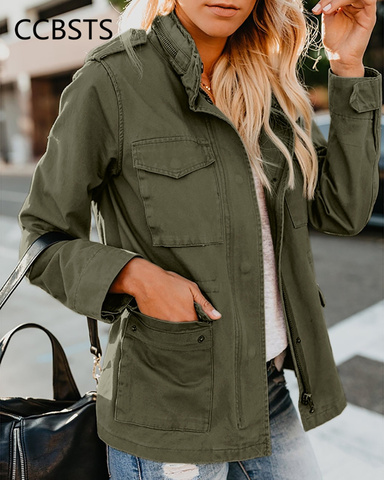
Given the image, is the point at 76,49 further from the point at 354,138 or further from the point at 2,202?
the point at 354,138

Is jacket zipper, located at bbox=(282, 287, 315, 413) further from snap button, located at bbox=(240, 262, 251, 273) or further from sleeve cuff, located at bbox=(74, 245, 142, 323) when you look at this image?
sleeve cuff, located at bbox=(74, 245, 142, 323)

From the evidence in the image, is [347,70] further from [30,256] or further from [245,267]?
[30,256]

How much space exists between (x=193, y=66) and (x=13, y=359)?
3355 mm

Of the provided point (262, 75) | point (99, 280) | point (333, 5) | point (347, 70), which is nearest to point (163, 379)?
point (99, 280)

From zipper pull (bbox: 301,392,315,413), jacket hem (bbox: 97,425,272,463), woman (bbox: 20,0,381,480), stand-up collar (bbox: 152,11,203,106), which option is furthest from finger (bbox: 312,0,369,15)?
jacket hem (bbox: 97,425,272,463)

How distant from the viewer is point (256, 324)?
4.42 ft

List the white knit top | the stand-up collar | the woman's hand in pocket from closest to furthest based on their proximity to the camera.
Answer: the woman's hand in pocket < the stand-up collar < the white knit top

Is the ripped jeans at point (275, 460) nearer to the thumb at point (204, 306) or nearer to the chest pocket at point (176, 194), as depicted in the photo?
the thumb at point (204, 306)

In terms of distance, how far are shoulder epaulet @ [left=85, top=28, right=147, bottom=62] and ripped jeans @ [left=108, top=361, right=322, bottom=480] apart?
866 millimetres

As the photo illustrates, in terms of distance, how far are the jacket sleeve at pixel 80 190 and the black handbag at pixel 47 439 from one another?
0.05 meters

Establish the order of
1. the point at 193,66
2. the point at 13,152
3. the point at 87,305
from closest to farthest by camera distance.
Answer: the point at 87,305 → the point at 193,66 → the point at 13,152

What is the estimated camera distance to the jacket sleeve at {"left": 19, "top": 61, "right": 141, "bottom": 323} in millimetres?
1211

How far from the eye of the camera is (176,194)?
1.24 meters

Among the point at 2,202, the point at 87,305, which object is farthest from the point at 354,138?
the point at 2,202
